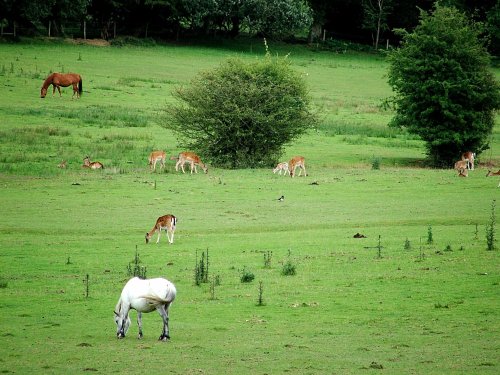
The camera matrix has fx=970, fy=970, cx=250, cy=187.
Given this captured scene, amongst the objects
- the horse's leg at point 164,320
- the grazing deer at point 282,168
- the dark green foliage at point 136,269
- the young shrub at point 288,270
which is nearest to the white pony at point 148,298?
the horse's leg at point 164,320

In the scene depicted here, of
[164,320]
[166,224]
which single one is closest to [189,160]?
[166,224]

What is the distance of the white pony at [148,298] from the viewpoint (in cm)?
1578

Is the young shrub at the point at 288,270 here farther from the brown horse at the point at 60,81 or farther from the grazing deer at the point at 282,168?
the brown horse at the point at 60,81

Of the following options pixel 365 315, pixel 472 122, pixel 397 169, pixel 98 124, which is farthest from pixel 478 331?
pixel 98 124

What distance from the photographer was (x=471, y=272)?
901 inches

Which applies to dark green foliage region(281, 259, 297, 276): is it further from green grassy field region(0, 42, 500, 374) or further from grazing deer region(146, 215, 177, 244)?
grazing deer region(146, 215, 177, 244)

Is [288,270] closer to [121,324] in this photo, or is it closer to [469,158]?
[121,324]

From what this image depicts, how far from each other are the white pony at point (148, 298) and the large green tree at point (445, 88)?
110 ft

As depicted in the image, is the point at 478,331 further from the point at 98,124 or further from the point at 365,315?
the point at 98,124

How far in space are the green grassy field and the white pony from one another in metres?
0.42

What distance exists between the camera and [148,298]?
15.9 metres

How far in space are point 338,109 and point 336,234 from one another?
3395 cm

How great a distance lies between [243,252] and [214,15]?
193 ft

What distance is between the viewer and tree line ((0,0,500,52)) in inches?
2975
